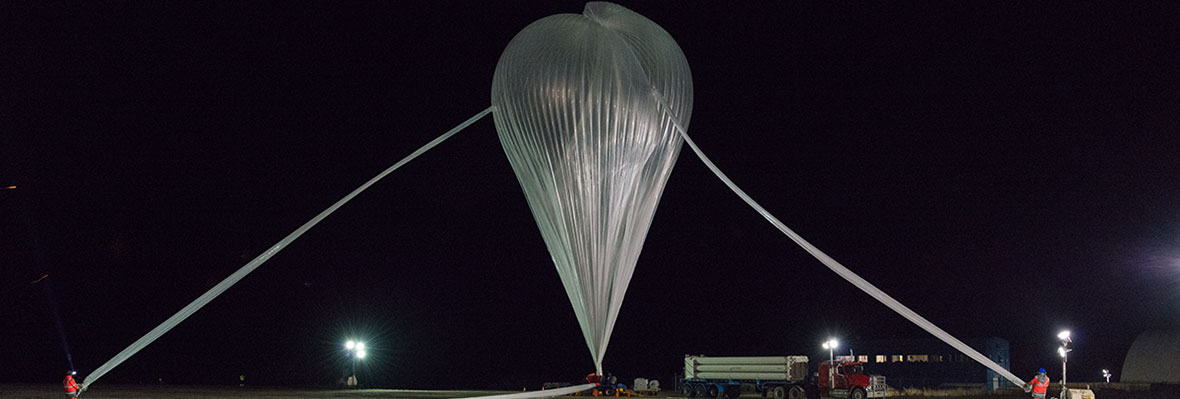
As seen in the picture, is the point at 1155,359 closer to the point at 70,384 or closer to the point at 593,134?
the point at 593,134

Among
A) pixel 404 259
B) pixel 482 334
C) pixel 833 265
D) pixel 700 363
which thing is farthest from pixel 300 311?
pixel 833 265

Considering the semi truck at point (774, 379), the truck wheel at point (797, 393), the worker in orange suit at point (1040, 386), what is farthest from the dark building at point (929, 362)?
the worker in orange suit at point (1040, 386)

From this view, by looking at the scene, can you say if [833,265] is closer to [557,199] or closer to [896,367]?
[557,199]

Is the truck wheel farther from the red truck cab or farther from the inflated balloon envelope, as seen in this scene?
the inflated balloon envelope

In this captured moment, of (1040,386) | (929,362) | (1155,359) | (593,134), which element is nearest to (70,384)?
(593,134)

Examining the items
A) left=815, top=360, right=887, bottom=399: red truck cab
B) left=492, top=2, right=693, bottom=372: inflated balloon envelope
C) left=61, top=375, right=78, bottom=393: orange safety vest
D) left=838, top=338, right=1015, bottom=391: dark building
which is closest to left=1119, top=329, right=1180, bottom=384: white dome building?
left=838, top=338, right=1015, bottom=391: dark building

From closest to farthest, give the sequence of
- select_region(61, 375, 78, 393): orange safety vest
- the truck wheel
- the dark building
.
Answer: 1. select_region(61, 375, 78, 393): orange safety vest
2. the truck wheel
3. the dark building
